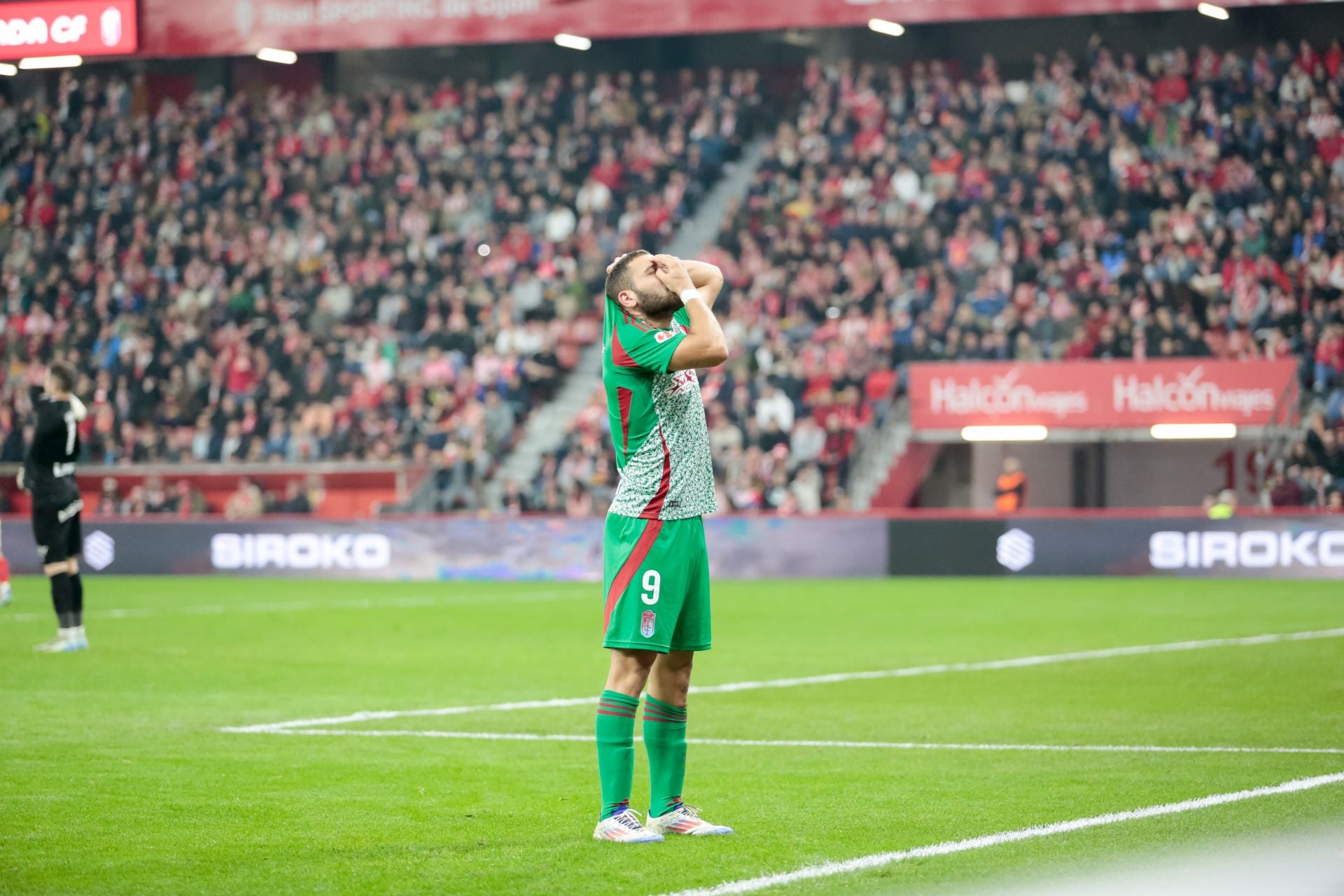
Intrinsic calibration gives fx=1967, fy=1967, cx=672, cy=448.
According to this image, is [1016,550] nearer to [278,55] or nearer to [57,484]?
[57,484]

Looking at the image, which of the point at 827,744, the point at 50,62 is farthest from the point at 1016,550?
the point at 50,62

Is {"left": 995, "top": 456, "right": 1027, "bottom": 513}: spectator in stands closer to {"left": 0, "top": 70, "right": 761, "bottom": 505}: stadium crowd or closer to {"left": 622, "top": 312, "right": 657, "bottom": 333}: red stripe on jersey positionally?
{"left": 0, "top": 70, "right": 761, "bottom": 505}: stadium crowd

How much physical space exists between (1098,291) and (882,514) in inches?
226

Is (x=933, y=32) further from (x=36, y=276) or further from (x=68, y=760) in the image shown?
(x=68, y=760)

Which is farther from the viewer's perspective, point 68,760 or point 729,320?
point 729,320

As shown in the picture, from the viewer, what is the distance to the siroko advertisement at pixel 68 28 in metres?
31.2

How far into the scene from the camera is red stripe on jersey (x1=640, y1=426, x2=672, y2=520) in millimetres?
7305

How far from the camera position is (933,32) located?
36.9 meters

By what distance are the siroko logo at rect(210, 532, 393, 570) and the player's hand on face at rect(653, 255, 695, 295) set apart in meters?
21.4

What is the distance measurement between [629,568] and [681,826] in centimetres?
101

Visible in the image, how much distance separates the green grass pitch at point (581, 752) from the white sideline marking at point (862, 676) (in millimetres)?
192

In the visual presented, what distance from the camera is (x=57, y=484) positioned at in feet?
51.9

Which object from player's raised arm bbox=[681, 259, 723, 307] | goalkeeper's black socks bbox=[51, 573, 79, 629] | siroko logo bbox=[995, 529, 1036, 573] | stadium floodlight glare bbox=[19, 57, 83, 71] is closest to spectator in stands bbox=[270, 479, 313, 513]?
stadium floodlight glare bbox=[19, 57, 83, 71]

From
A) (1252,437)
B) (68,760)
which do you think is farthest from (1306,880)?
(1252,437)
